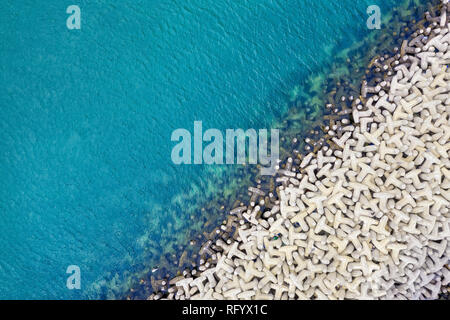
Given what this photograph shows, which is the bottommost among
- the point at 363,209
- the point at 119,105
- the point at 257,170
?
the point at 363,209

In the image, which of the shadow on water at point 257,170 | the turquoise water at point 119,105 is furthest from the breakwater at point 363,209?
the turquoise water at point 119,105

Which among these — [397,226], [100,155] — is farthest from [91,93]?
[397,226]

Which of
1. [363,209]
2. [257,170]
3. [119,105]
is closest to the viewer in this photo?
[363,209]

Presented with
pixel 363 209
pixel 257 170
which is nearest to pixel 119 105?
pixel 257 170

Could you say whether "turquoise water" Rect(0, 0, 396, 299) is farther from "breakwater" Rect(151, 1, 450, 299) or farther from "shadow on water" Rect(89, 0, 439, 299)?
"breakwater" Rect(151, 1, 450, 299)

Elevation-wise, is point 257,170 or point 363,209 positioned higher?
point 257,170

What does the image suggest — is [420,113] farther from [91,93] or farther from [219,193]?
[91,93]

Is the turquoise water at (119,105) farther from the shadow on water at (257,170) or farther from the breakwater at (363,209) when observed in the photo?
the breakwater at (363,209)

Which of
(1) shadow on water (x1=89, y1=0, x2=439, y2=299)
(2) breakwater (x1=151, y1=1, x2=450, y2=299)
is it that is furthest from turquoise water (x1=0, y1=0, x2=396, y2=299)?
(2) breakwater (x1=151, y1=1, x2=450, y2=299)

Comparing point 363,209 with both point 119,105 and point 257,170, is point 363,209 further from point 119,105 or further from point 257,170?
point 119,105
